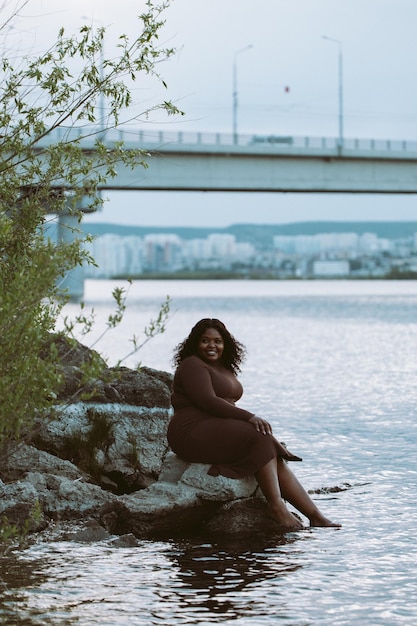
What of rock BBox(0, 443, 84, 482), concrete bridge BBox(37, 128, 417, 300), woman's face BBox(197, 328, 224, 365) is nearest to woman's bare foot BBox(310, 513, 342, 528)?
woman's face BBox(197, 328, 224, 365)

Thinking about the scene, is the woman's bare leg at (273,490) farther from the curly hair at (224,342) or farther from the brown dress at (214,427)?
the curly hair at (224,342)

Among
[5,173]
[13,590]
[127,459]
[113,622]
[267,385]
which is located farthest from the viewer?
[267,385]

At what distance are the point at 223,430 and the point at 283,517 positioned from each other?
0.82m

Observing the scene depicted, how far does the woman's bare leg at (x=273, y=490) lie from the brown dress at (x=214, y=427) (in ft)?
0.19

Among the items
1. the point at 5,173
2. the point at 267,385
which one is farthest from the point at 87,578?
the point at 267,385

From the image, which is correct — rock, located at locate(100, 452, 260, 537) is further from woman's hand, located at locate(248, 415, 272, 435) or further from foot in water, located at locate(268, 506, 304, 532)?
woman's hand, located at locate(248, 415, 272, 435)

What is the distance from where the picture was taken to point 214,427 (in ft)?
33.3

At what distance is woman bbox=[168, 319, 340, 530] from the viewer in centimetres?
997

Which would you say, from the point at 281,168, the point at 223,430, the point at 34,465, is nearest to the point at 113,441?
the point at 34,465

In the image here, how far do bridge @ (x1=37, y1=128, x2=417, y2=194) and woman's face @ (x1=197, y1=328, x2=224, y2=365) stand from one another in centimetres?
5101

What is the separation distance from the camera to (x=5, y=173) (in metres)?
9.55

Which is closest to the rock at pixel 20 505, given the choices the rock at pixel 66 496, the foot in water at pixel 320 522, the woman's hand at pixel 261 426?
the rock at pixel 66 496

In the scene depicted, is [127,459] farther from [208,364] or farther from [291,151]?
[291,151]

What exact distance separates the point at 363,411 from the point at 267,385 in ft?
17.8
